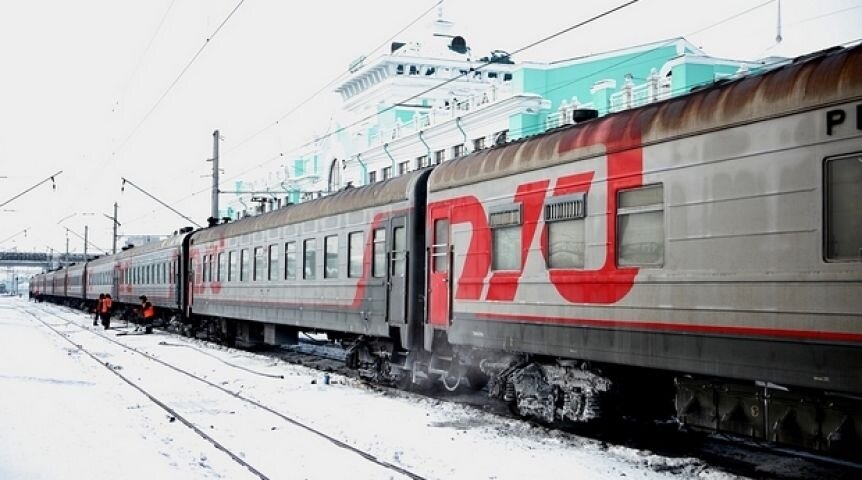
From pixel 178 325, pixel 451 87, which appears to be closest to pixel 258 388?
pixel 178 325

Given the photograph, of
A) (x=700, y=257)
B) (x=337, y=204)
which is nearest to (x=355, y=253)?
(x=337, y=204)

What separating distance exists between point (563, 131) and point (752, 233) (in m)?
3.21

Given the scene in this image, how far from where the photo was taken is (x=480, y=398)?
1357 cm

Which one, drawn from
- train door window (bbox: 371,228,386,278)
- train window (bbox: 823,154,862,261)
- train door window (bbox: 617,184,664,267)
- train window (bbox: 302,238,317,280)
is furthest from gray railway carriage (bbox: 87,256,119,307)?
train window (bbox: 823,154,862,261)

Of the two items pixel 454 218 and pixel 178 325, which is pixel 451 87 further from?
pixel 454 218

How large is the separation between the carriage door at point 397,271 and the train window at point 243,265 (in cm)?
904

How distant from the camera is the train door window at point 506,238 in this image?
33.9 ft

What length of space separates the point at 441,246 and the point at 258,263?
32.5ft

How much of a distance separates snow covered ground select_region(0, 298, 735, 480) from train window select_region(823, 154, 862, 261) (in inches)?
95.2

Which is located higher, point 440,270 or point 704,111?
point 704,111

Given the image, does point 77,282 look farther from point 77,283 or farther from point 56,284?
point 56,284

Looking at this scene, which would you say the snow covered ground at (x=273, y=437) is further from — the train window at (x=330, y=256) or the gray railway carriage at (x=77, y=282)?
the gray railway carriage at (x=77, y=282)

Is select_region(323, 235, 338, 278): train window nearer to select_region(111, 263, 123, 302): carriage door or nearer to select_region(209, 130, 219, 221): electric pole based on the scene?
select_region(209, 130, 219, 221): electric pole

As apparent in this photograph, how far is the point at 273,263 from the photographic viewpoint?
20.0m
